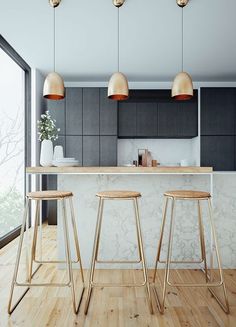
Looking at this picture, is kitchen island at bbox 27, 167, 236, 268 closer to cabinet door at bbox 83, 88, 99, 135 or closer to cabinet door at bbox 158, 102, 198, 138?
cabinet door at bbox 83, 88, 99, 135

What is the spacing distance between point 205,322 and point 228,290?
0.61 meters

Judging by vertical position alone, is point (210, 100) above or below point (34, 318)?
above

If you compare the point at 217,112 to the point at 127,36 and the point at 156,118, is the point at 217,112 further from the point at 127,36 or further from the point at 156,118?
the point at 127,36

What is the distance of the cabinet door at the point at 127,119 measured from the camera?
5430mm

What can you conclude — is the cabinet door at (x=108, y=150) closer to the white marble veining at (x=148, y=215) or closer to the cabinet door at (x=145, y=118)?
the cabinet door at (x=145, y=118)

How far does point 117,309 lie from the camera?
218cm

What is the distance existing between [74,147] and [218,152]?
2568mm

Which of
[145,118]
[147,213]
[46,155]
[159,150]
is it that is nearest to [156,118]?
[145,118]

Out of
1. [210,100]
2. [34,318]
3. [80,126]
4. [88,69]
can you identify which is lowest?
[34,318]

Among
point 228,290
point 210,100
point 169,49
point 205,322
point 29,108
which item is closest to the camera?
point 205,322

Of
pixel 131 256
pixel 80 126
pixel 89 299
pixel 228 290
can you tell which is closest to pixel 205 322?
pixel 228 290

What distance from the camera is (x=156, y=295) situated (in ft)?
7.89

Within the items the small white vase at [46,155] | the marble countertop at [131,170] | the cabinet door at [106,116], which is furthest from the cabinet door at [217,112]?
the small white vase at [46,155]

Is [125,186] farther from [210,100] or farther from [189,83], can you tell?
[210,100]
